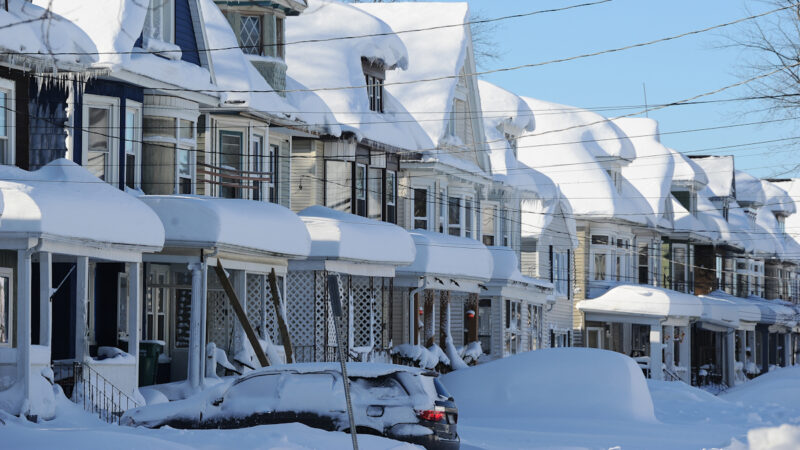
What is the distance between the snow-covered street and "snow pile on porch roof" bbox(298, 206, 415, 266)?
11.1 feet

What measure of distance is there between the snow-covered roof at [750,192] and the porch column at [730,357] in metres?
15.4

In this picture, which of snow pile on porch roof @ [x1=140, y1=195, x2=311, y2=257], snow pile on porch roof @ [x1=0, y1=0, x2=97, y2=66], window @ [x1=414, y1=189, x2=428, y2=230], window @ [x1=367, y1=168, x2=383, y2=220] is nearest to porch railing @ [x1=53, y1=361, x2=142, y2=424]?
snow pile on porch roof @ [x1=140, y1=195, x2=311, y2=257]

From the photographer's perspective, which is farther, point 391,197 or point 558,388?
point 391,197

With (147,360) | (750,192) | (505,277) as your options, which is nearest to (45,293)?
(147,360)

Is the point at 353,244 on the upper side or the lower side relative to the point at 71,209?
lower

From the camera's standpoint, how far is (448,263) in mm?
37344

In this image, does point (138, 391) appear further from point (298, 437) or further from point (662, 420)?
point (662, 420)

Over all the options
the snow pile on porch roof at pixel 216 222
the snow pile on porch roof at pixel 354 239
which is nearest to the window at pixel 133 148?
the snow pile on porch roof at pixel 216 222

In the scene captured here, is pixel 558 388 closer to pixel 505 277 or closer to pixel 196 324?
pixel 196 324

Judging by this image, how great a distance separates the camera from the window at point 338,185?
35.0m

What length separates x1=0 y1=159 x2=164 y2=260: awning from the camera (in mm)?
20172

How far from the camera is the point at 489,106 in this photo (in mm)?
48562

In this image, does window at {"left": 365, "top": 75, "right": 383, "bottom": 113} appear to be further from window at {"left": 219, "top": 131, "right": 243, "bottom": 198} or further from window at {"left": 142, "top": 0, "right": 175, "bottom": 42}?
window at {"left": 142, "top": 0, "right": 175, "bottom": 42}

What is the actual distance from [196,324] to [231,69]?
21.1 ft
